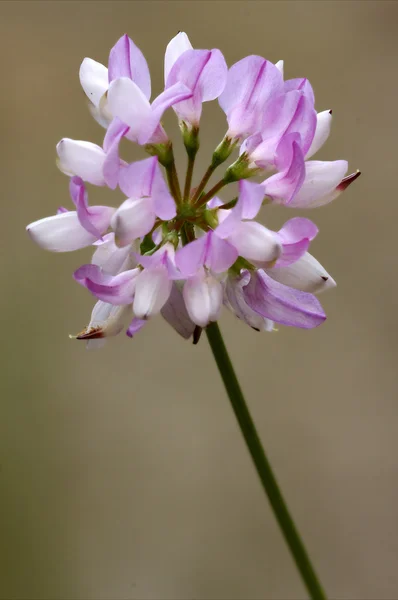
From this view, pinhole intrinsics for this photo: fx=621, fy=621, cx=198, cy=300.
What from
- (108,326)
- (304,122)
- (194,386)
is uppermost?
(304,122)

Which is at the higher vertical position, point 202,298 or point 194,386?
point 202,298

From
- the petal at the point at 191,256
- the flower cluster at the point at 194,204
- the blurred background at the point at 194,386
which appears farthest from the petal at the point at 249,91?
the blurred background at the point at 194,386

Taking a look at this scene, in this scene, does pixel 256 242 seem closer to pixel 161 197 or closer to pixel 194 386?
pixel 161 197

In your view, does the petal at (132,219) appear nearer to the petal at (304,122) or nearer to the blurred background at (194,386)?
the petal at (304,122)

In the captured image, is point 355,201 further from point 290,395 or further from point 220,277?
point 220,277

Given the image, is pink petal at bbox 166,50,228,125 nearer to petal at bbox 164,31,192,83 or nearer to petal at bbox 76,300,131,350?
petal at bbox 164,31,192,83

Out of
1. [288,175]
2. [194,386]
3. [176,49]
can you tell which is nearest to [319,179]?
[288,175]
